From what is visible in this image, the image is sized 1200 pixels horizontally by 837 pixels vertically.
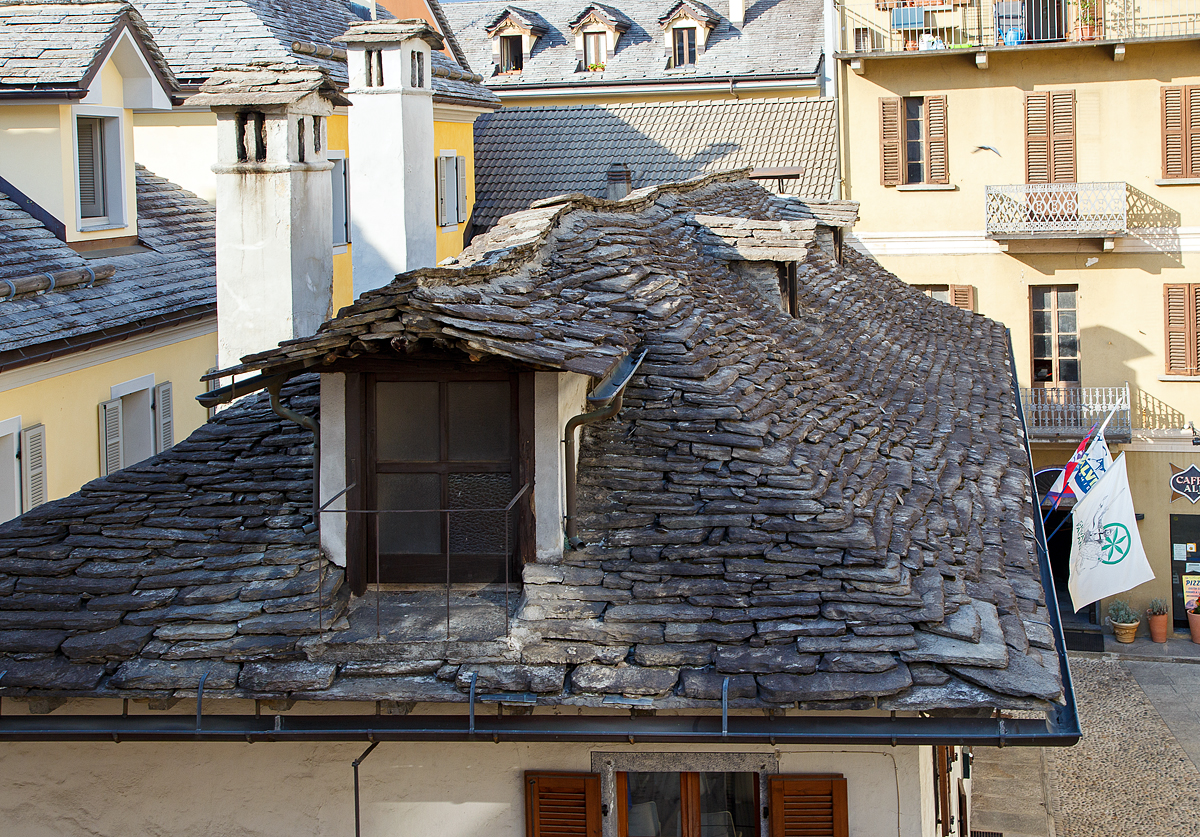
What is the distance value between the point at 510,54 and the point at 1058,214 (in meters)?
20.4

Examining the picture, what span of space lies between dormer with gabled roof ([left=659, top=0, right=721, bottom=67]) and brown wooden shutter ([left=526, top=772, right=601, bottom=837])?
32.2m

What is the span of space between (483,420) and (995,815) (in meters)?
10.9

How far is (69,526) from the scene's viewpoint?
275 inches

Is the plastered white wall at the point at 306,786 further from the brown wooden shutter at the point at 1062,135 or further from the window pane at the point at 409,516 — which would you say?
the brown wooden shutter at the point at 1062,135

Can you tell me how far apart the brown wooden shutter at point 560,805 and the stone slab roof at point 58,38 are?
998 cm

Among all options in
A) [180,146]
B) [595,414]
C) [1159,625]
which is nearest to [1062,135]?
[1159,625]

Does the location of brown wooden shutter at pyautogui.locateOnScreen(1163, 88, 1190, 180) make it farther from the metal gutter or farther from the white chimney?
the white chimney

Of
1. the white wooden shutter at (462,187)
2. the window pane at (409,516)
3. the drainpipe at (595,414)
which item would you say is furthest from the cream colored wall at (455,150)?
the window pane at (409,516)

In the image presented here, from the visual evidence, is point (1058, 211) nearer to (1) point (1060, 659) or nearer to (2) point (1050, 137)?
(2) point (1050, 137)

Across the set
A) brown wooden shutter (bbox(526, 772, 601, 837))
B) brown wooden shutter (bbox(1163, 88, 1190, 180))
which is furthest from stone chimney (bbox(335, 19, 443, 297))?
brown wooden shutter (bbox(1163, 88, 1190, 180))

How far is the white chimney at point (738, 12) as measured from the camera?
1454 inches

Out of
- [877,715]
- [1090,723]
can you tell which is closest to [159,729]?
[877,715]

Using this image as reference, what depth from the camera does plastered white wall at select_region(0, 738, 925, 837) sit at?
267 inches

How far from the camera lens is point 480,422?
6.61 m
